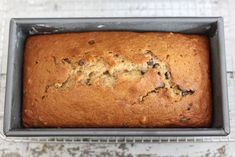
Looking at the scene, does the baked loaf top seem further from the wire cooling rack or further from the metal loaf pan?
the wire cooling rack

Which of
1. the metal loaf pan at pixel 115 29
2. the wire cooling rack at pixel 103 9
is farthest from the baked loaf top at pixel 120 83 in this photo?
the wire cooling rack at pixel 103 9

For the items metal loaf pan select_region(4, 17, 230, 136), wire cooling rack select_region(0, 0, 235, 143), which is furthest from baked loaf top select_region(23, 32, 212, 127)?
wire cooling rack select_region(0, 0, 235, 143)

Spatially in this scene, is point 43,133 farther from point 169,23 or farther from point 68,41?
point 169,23

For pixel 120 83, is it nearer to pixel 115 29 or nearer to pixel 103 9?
pixel 115 29

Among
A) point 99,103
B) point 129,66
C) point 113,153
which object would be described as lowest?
point 113,153

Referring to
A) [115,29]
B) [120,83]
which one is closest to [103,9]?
[115,29]

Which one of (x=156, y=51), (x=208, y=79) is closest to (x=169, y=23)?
(x=156, y=51)
